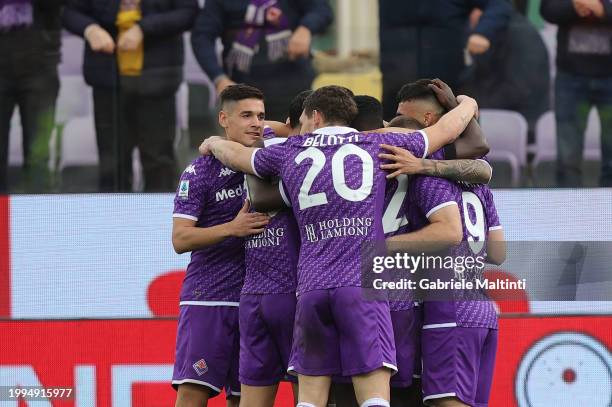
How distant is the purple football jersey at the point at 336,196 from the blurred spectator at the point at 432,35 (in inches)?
102

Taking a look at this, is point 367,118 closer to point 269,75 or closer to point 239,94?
point 239,94

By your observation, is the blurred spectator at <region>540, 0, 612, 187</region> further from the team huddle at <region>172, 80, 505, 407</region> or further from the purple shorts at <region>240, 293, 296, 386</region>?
the purple shorts at <region>240, 293, 296, 386</region>

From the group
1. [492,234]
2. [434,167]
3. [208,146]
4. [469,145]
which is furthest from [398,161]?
[208,146]

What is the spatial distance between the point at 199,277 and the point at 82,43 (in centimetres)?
247

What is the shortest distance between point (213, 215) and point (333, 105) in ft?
3.96

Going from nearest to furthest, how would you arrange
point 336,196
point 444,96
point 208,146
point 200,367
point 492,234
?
point 336,196 < point 444,96 < point 492,234 < point 208,146 < point 200,367

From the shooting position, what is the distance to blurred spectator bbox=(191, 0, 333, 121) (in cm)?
802

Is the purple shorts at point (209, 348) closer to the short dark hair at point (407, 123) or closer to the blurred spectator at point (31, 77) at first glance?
the short dark hair at point (407, 123)

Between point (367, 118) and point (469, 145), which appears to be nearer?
point (469, 145)

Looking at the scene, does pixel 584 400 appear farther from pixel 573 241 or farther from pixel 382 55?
pixel 382 55

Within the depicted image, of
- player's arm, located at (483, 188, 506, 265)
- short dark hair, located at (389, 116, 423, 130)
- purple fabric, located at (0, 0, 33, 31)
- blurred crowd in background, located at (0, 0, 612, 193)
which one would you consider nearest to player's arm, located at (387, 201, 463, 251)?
player's arm, located at (483, 188, 506, 265)

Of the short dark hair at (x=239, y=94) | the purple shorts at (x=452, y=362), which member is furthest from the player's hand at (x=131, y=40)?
the purple shorts at (x=452, y=362)

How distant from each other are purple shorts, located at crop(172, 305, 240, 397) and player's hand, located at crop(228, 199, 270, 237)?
1.90 ft

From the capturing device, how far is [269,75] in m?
8.08
